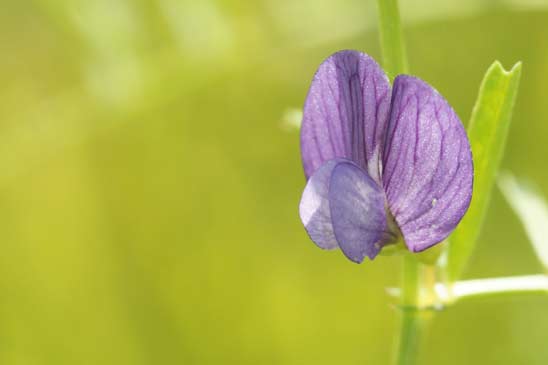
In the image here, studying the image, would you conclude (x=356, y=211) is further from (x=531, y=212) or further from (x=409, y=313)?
(x=531, y=212)

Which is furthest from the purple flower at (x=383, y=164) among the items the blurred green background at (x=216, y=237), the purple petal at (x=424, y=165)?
the blurred green background at (x=216, y=237)

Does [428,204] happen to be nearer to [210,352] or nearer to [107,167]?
[210,352]

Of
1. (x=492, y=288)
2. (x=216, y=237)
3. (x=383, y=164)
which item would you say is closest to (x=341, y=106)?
(x=383, y=164)

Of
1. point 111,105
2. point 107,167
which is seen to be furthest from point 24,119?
point 107,167

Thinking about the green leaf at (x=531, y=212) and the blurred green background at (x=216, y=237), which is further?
the blurred green background at (x=216, y=237)

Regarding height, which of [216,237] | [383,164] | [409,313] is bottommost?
[216,237]

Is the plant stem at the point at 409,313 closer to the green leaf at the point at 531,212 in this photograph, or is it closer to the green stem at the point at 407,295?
the green stem at the point at 407,295
